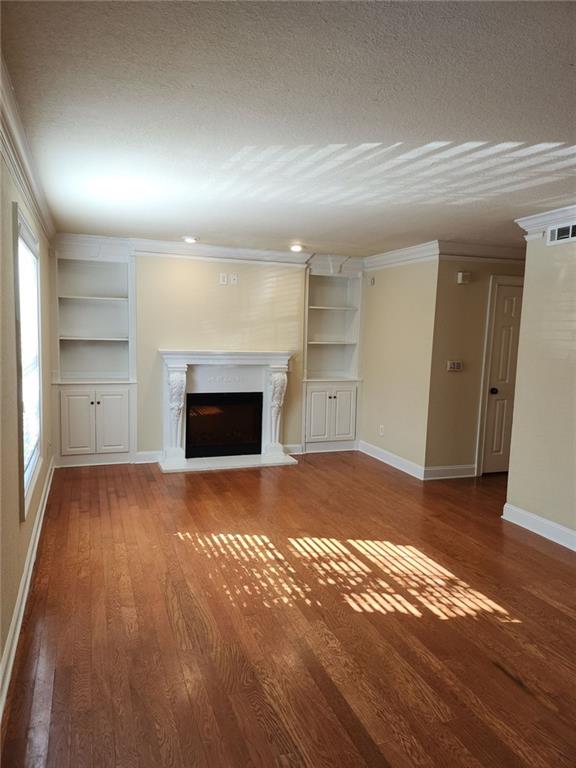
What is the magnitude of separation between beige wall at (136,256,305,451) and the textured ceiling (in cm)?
196

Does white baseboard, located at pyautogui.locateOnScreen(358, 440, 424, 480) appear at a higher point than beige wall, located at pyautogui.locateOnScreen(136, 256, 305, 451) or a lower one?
lower

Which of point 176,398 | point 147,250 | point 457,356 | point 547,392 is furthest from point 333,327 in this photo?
point 547,392

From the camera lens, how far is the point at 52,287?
17.3ft

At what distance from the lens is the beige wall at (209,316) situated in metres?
5.61

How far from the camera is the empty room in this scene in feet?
5.93

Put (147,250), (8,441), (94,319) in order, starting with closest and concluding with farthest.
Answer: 1. (8,441)
2. (147,250)
3. (94,319)

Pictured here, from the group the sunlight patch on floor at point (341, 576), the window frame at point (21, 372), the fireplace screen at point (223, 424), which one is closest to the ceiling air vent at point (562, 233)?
the sunlight patch on floor at point (341, 576)

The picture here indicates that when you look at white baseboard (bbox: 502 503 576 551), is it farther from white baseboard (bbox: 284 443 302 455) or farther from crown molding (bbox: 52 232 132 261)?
crown molding (bbox: 52 232 132 261)

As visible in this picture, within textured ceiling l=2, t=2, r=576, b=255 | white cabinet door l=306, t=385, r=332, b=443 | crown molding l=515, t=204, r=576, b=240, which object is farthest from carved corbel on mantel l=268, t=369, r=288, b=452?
crown molding l=515, t=204, r=576, b=240

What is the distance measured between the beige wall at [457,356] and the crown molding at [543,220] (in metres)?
1.18

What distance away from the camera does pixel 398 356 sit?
5.81 m

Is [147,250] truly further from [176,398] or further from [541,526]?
[541,526]

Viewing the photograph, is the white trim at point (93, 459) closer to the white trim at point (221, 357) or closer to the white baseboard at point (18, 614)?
the white trim at point (221, 357)

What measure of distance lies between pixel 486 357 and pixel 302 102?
13.3 feet
